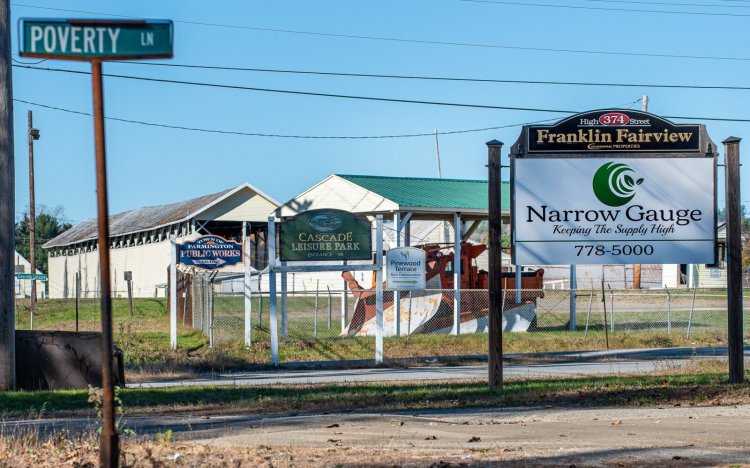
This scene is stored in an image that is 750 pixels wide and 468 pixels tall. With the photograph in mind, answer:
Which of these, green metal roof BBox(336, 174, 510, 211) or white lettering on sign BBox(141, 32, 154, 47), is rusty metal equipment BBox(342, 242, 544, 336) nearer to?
green metal roof BBox(336, 174, 510, 211)

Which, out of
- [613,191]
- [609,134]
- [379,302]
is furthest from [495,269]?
[379,302]

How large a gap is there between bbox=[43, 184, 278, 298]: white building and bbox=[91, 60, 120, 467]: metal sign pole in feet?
130

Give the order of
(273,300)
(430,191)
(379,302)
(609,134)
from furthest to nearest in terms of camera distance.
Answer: (430,191), (379,302), (273,300), (609,134)

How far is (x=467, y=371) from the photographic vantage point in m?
24.0

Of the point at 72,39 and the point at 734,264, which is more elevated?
the point at 72,39

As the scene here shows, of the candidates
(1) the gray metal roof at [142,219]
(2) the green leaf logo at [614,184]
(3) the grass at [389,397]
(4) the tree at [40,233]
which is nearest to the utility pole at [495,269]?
(3) the grass at [389,397]

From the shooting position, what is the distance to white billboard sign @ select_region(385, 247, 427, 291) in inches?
1078

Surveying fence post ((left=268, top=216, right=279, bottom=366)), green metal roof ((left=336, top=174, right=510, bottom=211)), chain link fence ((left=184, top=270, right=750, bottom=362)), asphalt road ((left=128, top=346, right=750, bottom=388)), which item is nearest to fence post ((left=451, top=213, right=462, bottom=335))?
chain link fence ((left=184, top=270, right=750, bottom=362))

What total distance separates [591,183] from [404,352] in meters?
12.0

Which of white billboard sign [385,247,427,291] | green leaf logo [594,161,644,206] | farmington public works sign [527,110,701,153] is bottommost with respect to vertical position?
white billboard sign [385,247,427,291]

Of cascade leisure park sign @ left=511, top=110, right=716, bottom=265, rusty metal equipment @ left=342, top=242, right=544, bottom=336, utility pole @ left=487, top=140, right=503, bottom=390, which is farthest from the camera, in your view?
rusty metal equipment @ left=342, top=242, right=544, bottom=336

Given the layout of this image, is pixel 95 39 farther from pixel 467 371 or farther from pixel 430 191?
pixel 430 191

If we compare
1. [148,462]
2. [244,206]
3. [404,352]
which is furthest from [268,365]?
[244,206]

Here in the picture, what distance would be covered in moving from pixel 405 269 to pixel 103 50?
819 inches
